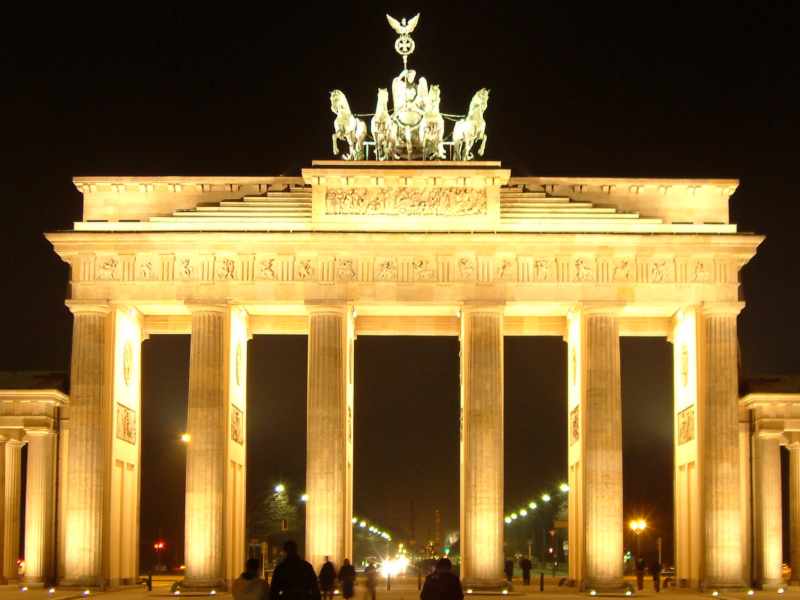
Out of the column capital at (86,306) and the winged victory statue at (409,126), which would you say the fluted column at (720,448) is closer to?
the winged victory statue at (409,126)

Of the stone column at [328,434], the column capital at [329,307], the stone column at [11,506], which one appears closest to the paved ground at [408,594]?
the stone column at [11,506]

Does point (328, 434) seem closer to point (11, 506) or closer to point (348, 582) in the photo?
point (11, 506)

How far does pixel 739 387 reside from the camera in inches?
3088

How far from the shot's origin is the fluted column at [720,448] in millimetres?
73062

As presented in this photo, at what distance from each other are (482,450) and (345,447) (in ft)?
22.0

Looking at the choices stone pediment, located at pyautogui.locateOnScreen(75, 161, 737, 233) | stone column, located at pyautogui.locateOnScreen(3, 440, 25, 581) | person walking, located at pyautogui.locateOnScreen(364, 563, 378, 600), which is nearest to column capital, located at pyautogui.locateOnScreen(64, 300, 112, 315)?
stone pediment, located at pyautogui.locateOnScreen(75, 161, 737, 233)

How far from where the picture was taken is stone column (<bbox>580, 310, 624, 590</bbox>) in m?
73.2

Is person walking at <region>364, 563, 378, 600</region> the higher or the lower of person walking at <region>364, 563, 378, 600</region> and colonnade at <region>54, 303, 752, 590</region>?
the lower

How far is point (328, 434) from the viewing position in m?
74.1

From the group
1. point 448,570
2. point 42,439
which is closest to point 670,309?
point 42,439

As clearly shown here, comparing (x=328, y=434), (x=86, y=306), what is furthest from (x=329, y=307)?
(x=86, y=306)

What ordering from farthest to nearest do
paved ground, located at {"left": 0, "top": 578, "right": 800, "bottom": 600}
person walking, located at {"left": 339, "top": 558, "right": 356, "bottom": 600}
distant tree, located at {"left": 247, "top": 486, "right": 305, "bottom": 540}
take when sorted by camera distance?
distant tree, located at {"left": 247, "top": 486, "right": 305, "bottom": 540}, paved ground, located at {"left": 0, "top": 578, "right": 800, "bottom": 600}, person walking, located at {"left": 339, "top": 558, "right": 356, "bottom": 600}

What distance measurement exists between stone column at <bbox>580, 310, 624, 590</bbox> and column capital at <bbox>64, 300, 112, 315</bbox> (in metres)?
23.5

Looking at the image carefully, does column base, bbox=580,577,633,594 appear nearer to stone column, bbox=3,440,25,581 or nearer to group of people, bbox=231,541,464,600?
stone column, bbox=3,440,25,581
